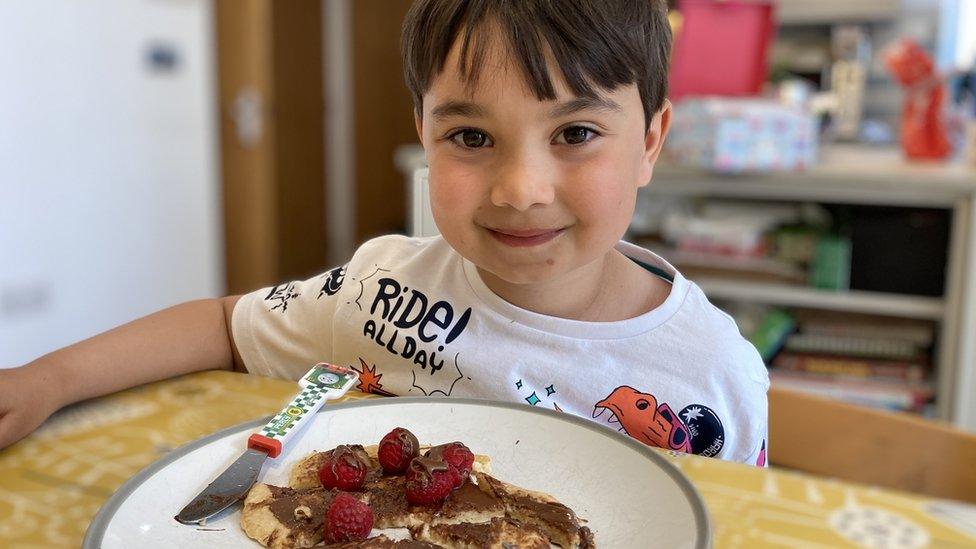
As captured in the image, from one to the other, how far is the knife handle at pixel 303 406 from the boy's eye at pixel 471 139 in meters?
0.22

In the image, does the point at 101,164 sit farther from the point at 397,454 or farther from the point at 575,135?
the point at 397,454

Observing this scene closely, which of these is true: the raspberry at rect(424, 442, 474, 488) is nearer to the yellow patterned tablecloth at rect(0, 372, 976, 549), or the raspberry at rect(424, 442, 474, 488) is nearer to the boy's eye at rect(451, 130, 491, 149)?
the yellow patterned tablecloth at rect(0, 372, 976, 549)

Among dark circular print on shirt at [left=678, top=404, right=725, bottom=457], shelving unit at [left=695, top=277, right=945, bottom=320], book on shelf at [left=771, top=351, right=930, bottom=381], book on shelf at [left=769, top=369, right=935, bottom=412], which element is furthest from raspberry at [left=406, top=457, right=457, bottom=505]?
book on shelf at [left=771, top=351, right=930, bottom=381]

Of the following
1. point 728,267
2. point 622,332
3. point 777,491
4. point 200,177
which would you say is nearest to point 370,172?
point 200,177

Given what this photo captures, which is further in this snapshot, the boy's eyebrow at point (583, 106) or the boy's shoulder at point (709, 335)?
the boy's shoulder at point (709, 335)

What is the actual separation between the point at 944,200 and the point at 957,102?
54 centimetres

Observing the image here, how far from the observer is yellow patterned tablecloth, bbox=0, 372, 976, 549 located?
472 millimetres

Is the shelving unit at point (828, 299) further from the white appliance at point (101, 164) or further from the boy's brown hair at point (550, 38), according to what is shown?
the white appliance at point (101, 164)

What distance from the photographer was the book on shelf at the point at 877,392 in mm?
1941

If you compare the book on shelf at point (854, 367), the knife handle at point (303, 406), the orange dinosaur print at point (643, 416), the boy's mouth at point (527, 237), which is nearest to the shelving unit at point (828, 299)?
the book on shelf at point (854, 367)

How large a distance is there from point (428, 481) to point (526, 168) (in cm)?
28

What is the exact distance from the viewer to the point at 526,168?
67cm

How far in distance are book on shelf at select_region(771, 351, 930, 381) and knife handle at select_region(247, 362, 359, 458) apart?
1.63 m

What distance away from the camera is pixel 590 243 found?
2.43ft
